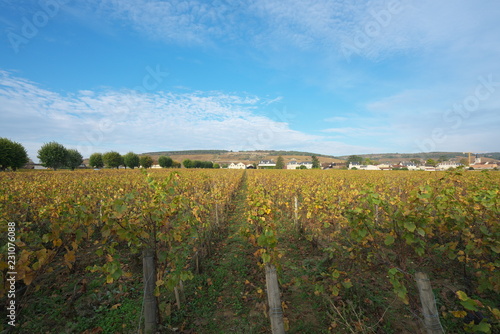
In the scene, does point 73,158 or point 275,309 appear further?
point 73,158

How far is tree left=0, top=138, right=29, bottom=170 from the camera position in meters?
40.6

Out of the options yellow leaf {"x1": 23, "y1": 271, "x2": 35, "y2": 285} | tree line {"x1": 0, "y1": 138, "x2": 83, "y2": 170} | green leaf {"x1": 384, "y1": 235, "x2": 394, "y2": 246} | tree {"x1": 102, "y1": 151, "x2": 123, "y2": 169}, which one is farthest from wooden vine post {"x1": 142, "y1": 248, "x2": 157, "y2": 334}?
tree {"x1": 102, "y1": 151, "x2": 123, "y2": 169}

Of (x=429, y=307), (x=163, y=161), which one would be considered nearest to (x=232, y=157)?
(x=163, y=161)

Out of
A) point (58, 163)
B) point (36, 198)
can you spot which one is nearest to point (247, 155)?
point (58, 163)

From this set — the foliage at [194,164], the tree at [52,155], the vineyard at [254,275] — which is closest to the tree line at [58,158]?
the tree at [52,155]

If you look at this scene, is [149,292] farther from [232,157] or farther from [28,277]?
[232,157]

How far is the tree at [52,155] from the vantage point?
5231 cm

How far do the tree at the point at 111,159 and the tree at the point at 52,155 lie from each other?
55.4 ft

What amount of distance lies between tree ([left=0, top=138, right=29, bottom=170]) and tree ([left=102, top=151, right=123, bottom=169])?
2704 centimetres

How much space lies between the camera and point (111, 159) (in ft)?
241

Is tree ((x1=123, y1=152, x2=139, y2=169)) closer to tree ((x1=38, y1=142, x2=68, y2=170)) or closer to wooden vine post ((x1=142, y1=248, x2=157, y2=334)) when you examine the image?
tree ((x1=38, y1=142, x2=68, y2=170))

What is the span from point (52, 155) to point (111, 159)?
2063 centimetres

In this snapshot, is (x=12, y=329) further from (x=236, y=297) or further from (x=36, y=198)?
(x=36, y=198)

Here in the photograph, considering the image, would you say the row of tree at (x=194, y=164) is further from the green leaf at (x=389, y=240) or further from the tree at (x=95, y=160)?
the green leaf at (x=389, y=240)
